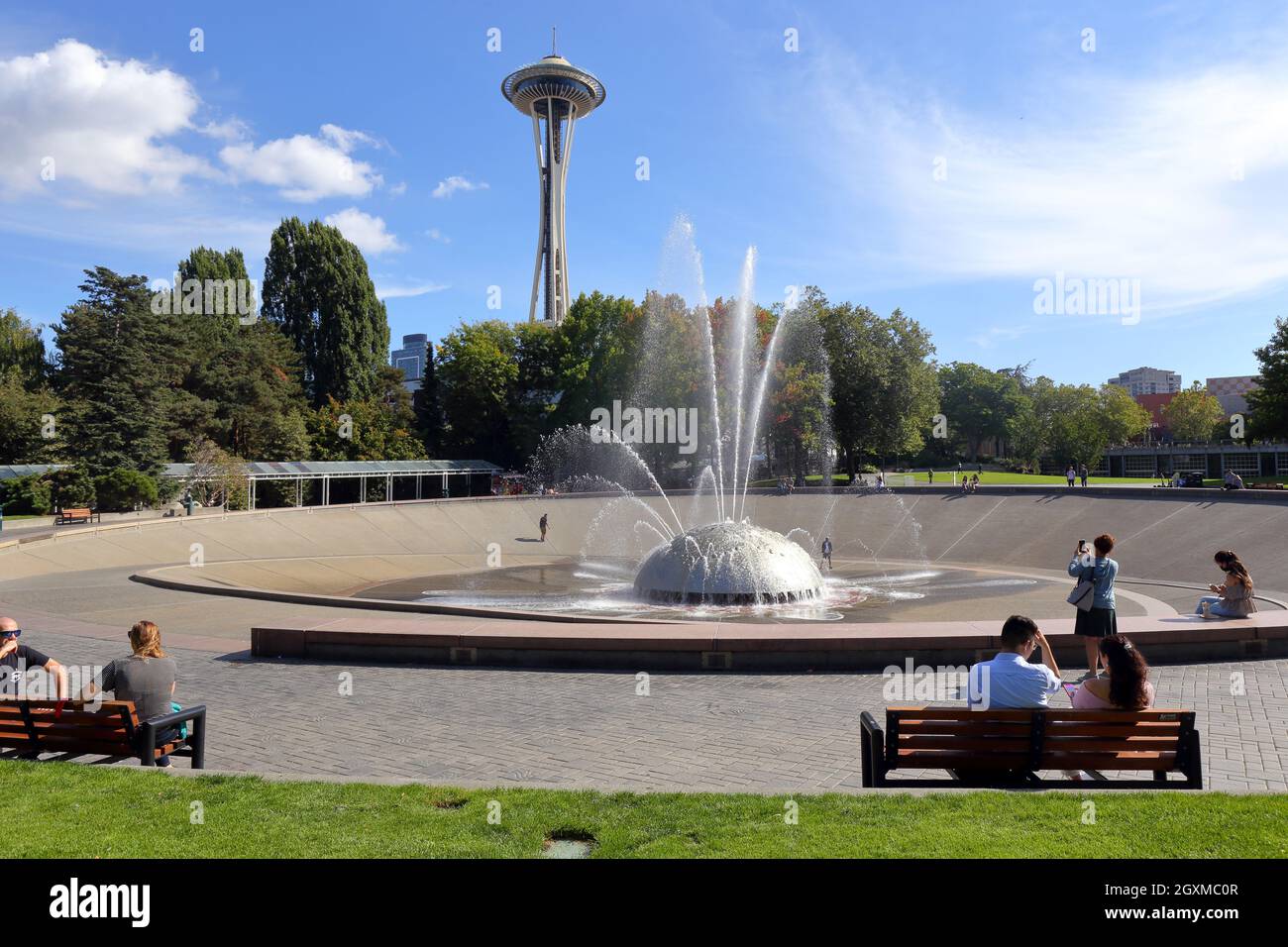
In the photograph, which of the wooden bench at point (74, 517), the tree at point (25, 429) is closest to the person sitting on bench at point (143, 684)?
the wooden bench at point (74, 517)

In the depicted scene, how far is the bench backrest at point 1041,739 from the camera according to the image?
545 centimetres

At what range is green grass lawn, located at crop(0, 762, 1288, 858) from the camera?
460 centimetres

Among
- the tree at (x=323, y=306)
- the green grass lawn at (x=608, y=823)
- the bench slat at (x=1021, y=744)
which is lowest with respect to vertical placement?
the green grass lawn at (x=608, y=823)

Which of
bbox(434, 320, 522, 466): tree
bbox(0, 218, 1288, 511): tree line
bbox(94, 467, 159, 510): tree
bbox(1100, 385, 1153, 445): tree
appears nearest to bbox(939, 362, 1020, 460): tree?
bbox(1100, 385, 1153, 445): tree

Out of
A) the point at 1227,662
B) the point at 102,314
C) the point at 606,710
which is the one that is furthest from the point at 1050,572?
the point at 102,314

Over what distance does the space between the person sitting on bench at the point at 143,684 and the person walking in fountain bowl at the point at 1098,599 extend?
8.93 meters

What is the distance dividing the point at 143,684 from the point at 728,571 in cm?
1278

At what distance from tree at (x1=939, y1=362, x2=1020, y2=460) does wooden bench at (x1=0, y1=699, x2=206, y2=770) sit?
10282cm

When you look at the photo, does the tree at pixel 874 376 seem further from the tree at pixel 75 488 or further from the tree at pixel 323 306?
the tree at pixel 75 488

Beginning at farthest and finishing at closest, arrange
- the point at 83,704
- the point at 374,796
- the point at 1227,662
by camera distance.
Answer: the point at 1227,662 < the point at 83,704 < the point at 374,796

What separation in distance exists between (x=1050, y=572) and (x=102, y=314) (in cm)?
4222

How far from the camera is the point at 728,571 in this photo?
58.7 feet
